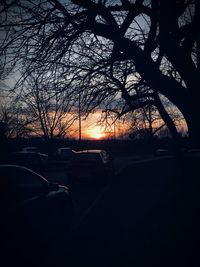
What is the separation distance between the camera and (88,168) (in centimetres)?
1672

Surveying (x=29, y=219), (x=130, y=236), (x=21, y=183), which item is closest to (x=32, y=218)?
(x=29, y=219)

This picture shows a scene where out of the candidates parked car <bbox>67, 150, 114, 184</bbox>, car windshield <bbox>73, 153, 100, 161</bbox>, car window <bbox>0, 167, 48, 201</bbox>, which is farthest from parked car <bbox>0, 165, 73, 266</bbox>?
car windshield <bbox>73, 153, 100, 161</bbox>

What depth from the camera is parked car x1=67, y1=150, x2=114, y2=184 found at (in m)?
16.6

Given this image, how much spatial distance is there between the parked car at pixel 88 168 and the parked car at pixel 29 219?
941 centimetres

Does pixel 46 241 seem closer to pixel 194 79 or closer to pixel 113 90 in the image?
pixel 194 79

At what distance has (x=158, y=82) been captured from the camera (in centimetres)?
732

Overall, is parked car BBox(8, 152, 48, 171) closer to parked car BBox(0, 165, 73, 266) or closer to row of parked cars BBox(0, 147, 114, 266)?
row of parked cars BBox(0, 147, 114, 266)

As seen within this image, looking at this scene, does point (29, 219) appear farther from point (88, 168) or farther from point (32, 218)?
point (88, 168)

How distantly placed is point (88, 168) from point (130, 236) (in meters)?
9.61

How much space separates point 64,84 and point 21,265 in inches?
237

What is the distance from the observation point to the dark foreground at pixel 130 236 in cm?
559

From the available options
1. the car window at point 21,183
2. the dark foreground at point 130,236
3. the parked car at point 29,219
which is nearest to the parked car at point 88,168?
the dark foreground at point 130,236

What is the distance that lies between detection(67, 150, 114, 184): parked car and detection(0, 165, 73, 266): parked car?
9.41 metres

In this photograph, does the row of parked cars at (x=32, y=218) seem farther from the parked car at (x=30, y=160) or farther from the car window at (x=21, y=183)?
the parked car at (x=30, y=160)
